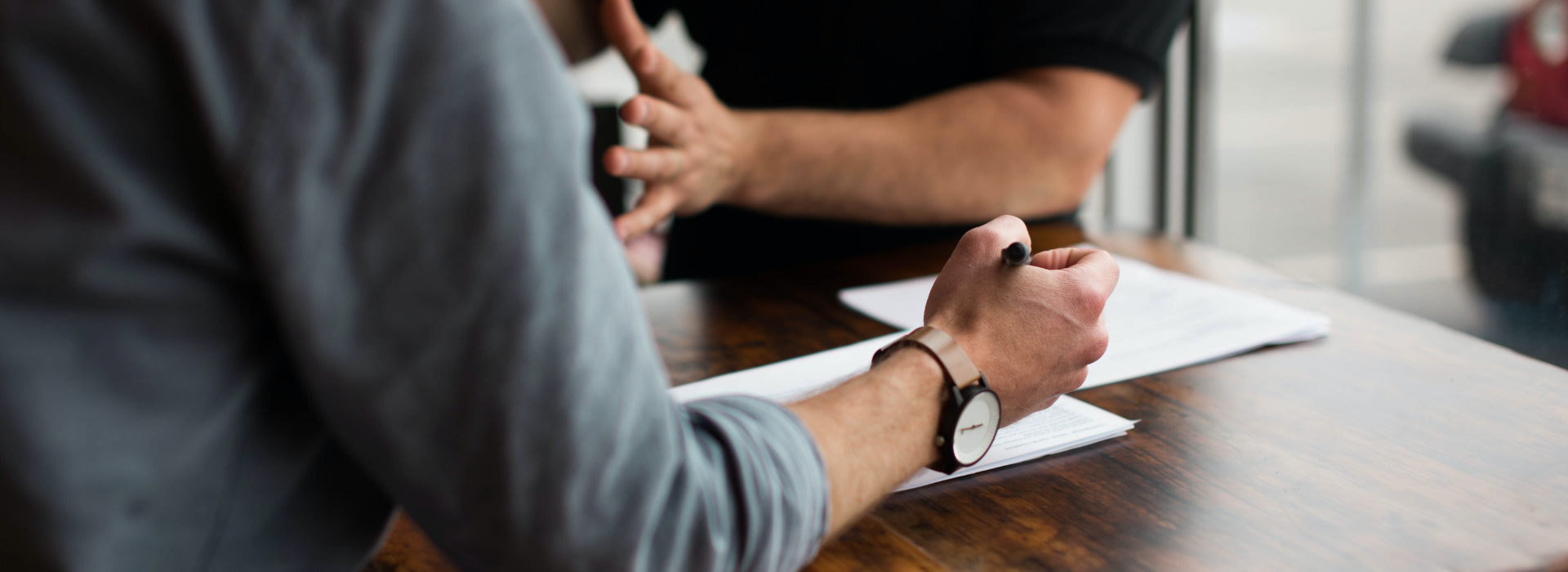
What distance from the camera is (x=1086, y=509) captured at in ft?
1.88

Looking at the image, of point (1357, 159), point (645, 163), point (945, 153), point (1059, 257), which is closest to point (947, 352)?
point (1059, 257)

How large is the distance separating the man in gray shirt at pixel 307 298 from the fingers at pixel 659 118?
56 centimetres

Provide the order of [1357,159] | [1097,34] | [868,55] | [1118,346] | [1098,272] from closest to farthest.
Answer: [1098,272] < [1118,346] < [1097,34] < [868,55] < [1357,159]

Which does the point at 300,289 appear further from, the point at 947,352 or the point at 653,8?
the point at 653,8

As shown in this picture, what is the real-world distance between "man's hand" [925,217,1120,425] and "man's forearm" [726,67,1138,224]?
61 cm

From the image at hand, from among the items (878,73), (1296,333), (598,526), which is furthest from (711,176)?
(598,526)

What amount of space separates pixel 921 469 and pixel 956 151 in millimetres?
723

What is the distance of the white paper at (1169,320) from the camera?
2.65ft

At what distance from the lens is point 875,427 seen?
523mm

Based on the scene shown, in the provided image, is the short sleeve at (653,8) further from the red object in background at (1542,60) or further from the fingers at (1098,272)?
the red object in background at (1542,60)

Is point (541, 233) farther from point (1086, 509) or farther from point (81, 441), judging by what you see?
point (1086, 509)

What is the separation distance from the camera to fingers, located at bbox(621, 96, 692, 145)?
956mm

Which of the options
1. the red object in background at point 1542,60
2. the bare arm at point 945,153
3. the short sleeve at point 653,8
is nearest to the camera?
the bare arm at point 945,153

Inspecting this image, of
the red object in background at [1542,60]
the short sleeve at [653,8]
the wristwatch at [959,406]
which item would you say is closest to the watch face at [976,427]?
the wristwatch at [959,406]
